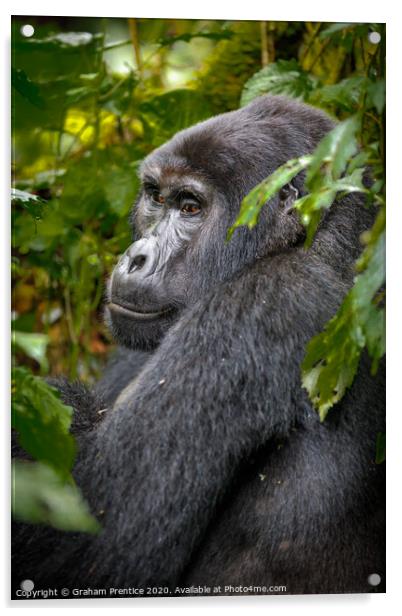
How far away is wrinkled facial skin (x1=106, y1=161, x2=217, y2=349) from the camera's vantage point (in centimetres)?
296

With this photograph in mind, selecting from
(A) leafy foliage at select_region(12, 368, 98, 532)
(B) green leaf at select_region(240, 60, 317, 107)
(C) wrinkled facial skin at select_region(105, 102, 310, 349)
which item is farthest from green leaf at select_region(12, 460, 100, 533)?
(B) green leaf at select_region(240, 60, 317, 107)

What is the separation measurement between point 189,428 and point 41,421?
48cm

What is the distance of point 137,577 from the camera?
2.62 metres

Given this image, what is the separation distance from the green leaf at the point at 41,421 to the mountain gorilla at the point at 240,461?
30cm

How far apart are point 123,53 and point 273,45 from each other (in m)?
0.58

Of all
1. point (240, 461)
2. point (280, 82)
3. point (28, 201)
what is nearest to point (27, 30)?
point (28, 201)

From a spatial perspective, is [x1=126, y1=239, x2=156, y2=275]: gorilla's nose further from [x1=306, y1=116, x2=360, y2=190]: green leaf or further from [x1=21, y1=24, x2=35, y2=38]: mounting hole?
[x1=306, y1=116, x2=360, y2=190]: green leaf

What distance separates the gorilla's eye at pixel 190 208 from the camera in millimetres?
3031

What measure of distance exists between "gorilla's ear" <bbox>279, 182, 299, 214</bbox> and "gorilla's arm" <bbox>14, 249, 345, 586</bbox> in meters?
0.34

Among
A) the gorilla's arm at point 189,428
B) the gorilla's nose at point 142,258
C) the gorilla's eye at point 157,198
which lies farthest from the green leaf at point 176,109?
the gorilla's arm at point 189,428

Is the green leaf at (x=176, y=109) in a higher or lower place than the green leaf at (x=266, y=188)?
lower

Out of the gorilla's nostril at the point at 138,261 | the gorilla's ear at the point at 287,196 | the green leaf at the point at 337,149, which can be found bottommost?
the gorilla's nostril at the point at 138,261

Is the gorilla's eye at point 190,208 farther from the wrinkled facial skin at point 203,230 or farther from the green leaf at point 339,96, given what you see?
the green leaf at point 339,96

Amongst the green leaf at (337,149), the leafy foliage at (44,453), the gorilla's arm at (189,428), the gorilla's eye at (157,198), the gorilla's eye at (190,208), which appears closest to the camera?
the green leaf at (337,149)
